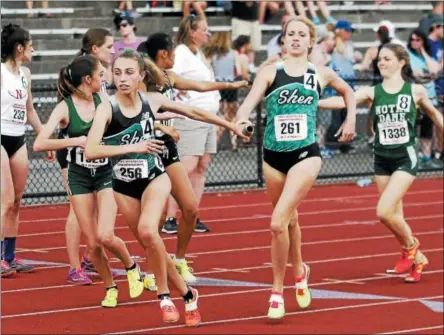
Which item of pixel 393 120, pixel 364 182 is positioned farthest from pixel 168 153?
pixel 364 182

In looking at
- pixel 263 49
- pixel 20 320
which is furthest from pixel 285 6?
pixel 20 320

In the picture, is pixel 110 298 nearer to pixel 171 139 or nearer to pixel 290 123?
pixel 171 139

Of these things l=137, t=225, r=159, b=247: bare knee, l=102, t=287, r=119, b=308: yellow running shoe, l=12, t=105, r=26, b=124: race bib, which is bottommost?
l=102, t=287, r=119, b=308: yellow running shoe

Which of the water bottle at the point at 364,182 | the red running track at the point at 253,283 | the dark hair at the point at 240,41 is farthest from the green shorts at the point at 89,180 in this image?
the dark hair at the point at 240,41

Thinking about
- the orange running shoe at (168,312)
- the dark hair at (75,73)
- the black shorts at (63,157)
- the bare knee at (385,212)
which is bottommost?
the orange running shoe at (168,312)

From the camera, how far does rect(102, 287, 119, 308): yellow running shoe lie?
1058 cm

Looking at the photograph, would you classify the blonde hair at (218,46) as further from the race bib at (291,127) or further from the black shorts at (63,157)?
the race bib at (291,127)

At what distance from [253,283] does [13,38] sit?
10.0 feet

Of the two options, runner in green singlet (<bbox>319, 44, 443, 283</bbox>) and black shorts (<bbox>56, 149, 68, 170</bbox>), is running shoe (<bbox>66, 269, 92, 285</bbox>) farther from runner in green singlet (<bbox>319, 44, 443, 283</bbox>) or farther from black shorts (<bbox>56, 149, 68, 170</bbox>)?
runner in green singlet (<bbox>319, 44, 443, 283</bbox>)

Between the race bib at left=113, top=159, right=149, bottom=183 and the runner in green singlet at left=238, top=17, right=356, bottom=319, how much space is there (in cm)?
83

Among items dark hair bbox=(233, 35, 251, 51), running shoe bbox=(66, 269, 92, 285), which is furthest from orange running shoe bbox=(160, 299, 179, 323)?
dark hair bbox=(233, 35, 251, 51)

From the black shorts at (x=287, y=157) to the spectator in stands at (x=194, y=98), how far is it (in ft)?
10.7

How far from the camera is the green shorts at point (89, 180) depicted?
10.5 metres

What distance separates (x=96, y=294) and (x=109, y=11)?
1065cm
